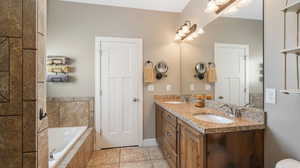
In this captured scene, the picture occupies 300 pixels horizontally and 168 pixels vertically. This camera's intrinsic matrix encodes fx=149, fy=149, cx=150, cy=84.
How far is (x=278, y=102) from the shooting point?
1.21 meters

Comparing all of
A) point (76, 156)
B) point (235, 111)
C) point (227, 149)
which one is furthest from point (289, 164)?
point (76, 156)

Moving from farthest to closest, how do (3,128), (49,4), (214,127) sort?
(49,4) < (214,127) < (3,128)

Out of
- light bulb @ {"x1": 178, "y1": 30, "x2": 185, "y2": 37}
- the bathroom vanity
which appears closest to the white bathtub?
the bathroom vanity

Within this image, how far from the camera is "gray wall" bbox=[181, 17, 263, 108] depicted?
4.74 ft

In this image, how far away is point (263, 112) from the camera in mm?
1327

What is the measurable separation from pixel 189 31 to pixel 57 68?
94.2 inches

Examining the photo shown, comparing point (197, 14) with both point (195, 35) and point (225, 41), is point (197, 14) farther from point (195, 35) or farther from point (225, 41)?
point (225, 41)

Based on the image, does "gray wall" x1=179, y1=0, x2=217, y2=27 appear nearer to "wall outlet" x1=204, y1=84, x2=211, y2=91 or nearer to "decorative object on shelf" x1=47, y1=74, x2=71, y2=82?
"wall outlet" x1=204, y1=84, x2=211, y2=91

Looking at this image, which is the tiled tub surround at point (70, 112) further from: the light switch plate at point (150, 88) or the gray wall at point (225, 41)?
the gray wall at point (225, 41)

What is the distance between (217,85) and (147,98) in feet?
4.36

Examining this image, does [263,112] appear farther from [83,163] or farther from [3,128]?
[83,163]

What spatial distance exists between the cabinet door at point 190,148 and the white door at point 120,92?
138 cm

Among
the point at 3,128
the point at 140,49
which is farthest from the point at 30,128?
the point at 140,49

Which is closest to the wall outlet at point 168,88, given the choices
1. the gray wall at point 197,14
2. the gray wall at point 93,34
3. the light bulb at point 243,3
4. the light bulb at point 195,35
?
the gray wall at point 93,34
